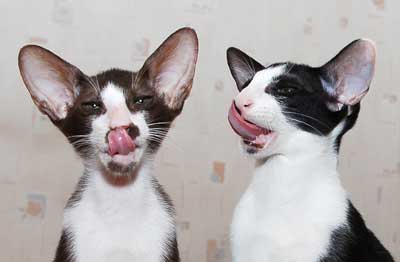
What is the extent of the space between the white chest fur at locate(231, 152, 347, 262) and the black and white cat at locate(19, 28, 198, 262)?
123 mm

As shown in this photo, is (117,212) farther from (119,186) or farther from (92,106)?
(92,106)

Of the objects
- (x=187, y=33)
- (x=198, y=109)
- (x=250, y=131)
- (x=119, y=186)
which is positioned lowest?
(x=198, y=109)

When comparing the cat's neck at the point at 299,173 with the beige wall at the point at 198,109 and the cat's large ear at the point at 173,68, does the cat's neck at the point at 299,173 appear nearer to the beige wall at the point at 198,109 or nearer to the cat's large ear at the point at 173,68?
the cat's large ear at the point at 173,68

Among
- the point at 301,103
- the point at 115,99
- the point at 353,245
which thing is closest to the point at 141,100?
the point at 115,99

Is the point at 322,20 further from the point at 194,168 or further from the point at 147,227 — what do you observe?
the point at 147,227

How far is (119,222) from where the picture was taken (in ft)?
3.47

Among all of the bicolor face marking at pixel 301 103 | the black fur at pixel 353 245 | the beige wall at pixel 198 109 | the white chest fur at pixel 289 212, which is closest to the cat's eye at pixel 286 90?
the bicolor face marking at pixel 301 103

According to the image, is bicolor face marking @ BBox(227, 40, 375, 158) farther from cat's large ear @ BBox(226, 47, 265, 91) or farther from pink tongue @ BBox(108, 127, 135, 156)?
pink tongue @ BBox(108, 127, 135, 156)

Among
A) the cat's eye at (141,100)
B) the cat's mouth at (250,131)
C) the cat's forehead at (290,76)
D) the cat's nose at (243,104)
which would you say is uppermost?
the cat's forehead at (290,76)

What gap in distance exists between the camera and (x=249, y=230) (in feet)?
3.59

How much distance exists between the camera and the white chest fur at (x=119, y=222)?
104cm

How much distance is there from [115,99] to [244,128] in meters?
0.21

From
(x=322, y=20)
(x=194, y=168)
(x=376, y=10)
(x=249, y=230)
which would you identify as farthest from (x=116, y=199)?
(x=376, y=10)

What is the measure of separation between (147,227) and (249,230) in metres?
0.17
